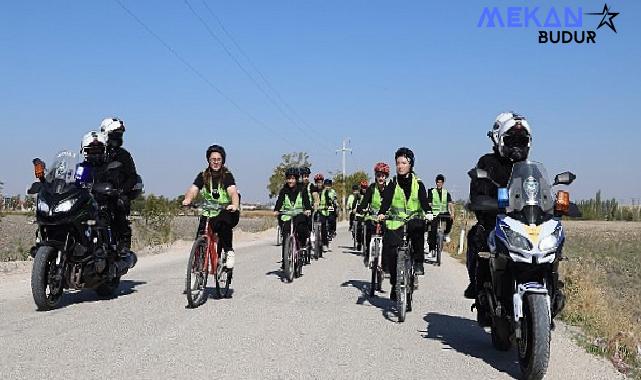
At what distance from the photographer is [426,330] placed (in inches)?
342

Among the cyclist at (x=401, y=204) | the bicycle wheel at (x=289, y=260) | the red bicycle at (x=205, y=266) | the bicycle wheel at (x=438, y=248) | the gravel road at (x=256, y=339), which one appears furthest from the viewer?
the bicycle wheel at (x=438, y=248)

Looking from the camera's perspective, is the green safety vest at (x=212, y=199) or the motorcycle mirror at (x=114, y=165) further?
the green safety vest at (x=212, y=199)

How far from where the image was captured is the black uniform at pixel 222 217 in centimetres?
1062

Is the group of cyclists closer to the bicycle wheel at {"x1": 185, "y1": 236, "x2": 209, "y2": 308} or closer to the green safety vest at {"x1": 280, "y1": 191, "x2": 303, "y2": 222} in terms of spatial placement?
the green safety vest at {"x1": 280, "y1": 191, "x2": 303, "y2": 222}

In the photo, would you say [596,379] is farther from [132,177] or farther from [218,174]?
[132,177]

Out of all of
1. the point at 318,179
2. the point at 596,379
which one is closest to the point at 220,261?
the point at 596,379

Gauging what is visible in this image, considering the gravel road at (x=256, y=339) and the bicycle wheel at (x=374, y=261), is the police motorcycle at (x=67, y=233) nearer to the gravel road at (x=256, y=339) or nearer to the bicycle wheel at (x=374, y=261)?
the gravel road at (x=256, y=339)

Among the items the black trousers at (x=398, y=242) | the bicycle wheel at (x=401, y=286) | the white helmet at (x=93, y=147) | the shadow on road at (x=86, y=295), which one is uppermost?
the white helmet at (x=93, y=147)

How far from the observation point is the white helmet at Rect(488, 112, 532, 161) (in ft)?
23.2

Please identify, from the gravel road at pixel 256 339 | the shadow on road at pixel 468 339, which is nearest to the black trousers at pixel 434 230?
the gravel road at pixel 256 339

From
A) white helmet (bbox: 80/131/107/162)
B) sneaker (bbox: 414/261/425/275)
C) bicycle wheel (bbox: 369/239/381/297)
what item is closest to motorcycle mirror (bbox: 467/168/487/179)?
sneaker (bbox: 414/261/425/275)

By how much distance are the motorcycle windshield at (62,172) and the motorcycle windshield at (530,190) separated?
565 centimetres

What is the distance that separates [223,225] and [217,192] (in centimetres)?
49

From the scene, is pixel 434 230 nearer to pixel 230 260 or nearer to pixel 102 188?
pixel 230 260
